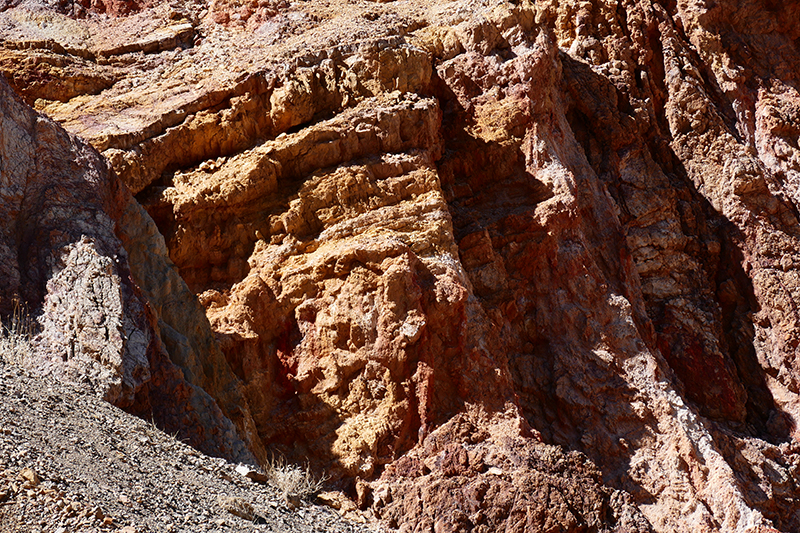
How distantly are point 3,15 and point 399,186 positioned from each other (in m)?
8.73

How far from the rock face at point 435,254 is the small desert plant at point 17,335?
0.57 ft

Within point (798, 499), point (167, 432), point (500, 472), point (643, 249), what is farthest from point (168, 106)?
point (798, 499)

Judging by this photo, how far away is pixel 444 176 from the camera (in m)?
15.7

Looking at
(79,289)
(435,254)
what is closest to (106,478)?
(79,289)

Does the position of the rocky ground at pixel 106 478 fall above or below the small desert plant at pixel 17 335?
below

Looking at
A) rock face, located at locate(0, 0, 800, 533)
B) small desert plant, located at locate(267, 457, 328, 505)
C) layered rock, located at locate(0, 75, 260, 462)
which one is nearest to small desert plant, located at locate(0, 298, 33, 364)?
layered rock, located at locate(0, 75, 260, 462)

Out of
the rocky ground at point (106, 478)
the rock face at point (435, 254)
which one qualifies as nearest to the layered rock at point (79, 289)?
the rock face at point (435, 254)

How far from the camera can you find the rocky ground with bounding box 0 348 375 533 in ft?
21.4

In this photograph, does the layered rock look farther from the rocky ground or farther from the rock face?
the rocky ground

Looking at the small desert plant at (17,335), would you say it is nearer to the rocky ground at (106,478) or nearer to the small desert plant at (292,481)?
the rocky ground at (106,478)

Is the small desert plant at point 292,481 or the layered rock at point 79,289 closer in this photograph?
the layered rock at point 79,289

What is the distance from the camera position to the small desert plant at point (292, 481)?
31.5 feet

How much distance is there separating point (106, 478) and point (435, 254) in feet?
21.8

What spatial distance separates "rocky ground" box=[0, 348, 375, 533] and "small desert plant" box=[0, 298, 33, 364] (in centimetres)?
15
